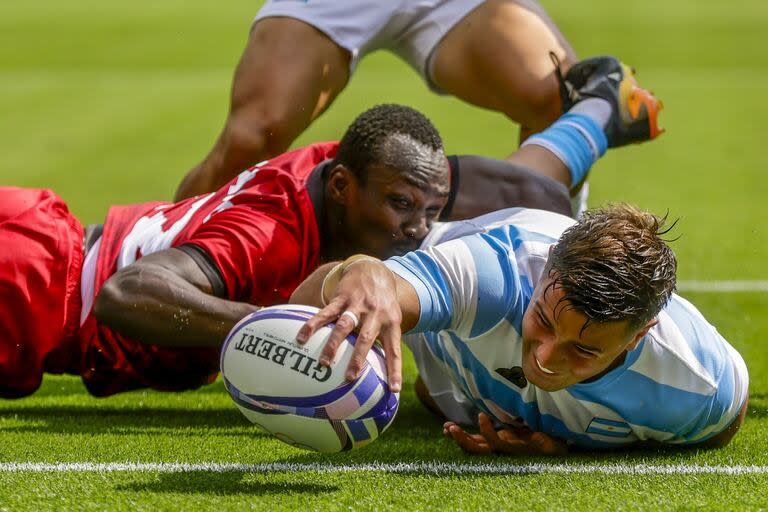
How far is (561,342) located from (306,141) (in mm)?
12298

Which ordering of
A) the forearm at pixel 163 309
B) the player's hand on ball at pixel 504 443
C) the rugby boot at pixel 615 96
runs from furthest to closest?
the rugby boot at pixel 615 96
the forearm at pixel 163 309
the player's hand on ball at pixel 504 443

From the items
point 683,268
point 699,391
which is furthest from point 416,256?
point 683,268

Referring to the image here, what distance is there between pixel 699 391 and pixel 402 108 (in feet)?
6.41

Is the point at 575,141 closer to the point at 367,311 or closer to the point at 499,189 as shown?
the point at 499,189

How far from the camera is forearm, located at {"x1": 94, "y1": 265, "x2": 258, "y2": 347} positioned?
4.44 metres

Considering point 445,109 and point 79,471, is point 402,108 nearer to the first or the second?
point 79,471

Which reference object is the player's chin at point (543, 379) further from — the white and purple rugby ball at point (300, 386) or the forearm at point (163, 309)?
the forearm at point (163, 309)

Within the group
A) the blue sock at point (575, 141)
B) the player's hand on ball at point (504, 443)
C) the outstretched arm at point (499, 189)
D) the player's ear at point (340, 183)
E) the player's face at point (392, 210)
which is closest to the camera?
the player's hand on ball at point (504, 443)

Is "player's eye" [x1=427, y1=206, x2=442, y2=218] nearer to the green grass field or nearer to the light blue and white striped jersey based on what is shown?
the light blue and white striped jersey

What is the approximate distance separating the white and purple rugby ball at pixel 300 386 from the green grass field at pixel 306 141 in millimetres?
187

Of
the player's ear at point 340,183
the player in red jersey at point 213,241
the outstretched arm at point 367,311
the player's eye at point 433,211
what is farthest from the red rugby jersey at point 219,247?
the outstretched arm at point 367,311

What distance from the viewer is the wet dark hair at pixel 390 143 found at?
198 inches

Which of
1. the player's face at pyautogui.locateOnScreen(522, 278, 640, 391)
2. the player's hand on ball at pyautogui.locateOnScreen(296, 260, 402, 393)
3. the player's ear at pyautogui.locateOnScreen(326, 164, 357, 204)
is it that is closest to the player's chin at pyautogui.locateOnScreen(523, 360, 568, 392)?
the player's face at pyautogui.locateOnScreen(522, 278, 640, 391)

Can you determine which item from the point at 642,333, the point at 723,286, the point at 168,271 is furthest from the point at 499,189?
the point at 723,286
